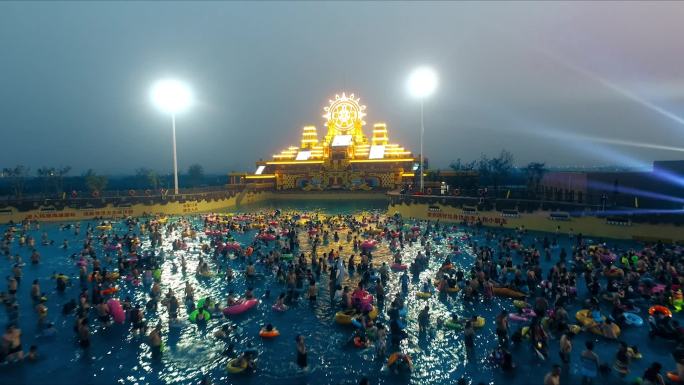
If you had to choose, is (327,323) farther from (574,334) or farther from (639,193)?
(639,193)

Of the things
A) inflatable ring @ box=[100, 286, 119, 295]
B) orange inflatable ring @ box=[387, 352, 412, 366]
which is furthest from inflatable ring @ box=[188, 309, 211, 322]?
orange inflatable ring @ box=[387, 352, 412, 366]

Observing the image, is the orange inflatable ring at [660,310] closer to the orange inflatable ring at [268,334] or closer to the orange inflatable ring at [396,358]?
the orange inflatable ring at [396,358]

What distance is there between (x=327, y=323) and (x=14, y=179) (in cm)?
7677

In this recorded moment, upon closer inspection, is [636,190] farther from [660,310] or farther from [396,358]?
[396,358]

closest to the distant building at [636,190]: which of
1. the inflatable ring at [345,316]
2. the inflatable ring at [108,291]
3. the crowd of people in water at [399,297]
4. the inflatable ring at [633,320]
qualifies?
the crowd of people in water at [399,297]

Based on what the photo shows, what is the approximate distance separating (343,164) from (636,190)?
44.3 metres

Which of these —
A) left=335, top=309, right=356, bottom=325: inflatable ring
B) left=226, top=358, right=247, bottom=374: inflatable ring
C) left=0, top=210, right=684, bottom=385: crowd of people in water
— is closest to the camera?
left=226, top=358, right=247, bottom=374: inflatable ring

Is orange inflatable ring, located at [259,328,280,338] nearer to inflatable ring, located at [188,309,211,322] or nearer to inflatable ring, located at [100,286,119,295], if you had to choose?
inflatable ring, located at [188,309,211,322]

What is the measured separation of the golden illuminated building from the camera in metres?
68.1

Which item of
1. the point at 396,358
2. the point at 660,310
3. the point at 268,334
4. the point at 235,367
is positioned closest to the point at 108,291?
the point at 268,334

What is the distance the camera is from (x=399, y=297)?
15289 mm

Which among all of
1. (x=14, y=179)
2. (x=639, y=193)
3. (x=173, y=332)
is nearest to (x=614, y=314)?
(x=173, y=332)

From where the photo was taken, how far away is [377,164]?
68.7 m

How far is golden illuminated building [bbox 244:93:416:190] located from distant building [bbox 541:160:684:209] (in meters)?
34.1
